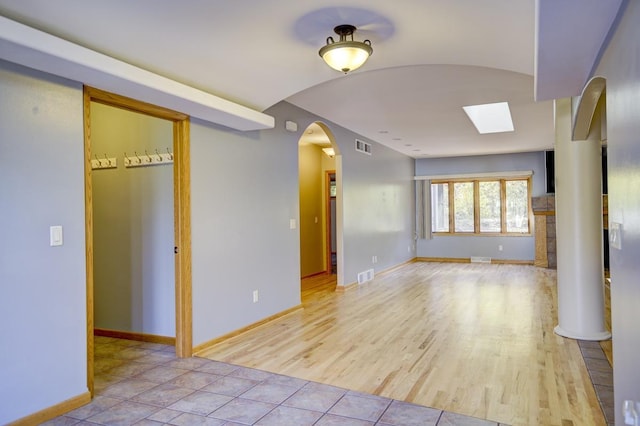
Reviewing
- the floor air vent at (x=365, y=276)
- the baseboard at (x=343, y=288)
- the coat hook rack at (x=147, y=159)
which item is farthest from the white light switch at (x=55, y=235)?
the floor air vent at (x=365, y=276)

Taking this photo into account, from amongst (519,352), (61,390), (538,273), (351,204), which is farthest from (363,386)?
(538,273)

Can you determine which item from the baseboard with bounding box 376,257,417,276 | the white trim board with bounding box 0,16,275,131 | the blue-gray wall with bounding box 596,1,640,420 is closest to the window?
the baseboard with bounding box 376,257,417,276

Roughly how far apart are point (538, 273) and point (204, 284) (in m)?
6.77

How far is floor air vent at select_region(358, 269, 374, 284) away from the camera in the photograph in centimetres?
704

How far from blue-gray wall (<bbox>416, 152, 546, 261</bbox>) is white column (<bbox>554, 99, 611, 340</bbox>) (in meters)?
5.86

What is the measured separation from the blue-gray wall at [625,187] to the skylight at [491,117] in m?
3.97

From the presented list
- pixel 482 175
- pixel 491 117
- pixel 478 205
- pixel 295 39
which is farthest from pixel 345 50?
pixel 478 205

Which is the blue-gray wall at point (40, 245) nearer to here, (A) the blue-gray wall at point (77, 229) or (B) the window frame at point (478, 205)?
(A) the blue-gray wall at point (77, 229)

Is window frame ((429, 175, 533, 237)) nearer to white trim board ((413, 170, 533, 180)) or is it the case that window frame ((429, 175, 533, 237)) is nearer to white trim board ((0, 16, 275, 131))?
white trim board ((413, 170, 533, 180))

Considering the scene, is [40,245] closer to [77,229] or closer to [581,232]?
[77,229]

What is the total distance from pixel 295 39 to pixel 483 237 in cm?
822

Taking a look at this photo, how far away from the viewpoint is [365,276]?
7.24 metres

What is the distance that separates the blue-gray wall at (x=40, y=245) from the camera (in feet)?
7.66

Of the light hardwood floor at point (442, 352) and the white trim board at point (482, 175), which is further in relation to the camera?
the white trim board at point (482, 175)
